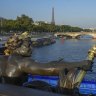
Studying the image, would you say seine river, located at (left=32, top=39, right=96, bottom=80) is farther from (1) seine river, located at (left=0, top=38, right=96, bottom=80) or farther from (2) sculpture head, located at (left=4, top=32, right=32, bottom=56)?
(2) sculpture head, located at (left=4, top=32, right=32, bottom=56)

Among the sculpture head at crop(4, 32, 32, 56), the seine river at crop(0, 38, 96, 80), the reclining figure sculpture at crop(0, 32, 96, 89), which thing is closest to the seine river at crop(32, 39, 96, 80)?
the seine river at crop(0, 38, 96, 80)

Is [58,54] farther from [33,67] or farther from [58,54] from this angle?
[33,67]

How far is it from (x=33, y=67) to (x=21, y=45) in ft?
0.93

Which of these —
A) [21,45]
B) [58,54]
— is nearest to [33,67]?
[21,45]

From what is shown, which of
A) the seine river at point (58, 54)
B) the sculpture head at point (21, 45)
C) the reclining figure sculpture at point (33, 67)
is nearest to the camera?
the reclining figure sculpture at point (33, 67)

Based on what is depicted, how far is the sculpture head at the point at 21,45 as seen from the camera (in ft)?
7.49

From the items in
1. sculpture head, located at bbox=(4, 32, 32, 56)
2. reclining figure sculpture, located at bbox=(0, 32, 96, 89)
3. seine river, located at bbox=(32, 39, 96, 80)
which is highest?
sculpture head, located at bbox=(4, 32, 32, 56)

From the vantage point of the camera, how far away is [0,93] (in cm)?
170

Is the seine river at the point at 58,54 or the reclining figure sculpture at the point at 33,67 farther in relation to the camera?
the seine river at the point at 58,54

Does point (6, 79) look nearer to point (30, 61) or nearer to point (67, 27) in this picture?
point (30, 61)

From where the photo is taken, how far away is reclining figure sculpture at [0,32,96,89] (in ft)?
6.57

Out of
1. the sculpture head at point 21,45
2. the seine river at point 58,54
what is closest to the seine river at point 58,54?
the seine river at point 58,54

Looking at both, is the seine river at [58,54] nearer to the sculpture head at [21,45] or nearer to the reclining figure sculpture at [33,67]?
the sculpture head at [21,45]

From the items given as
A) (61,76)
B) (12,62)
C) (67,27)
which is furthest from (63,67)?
(67,27)
